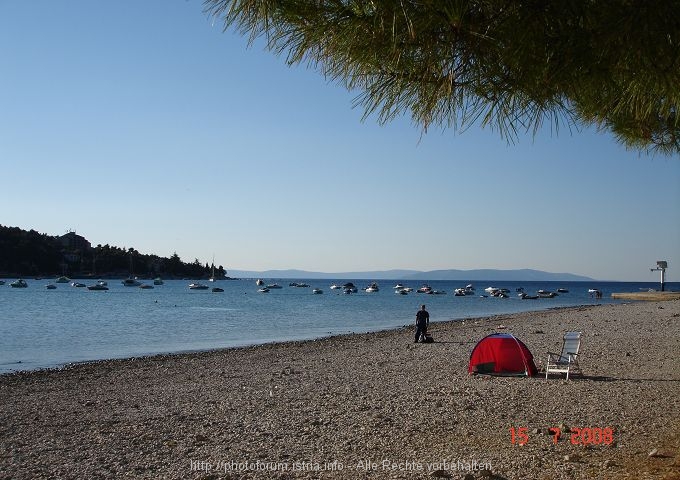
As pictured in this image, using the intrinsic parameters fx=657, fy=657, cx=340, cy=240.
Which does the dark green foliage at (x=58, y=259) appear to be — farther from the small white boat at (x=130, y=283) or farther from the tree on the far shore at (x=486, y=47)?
the tree on the far shore at (x=486, y=47)

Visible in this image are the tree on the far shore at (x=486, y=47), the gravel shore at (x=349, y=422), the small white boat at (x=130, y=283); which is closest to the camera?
the tree on the far shore at (x=486, y=47)

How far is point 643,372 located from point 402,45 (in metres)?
11.5

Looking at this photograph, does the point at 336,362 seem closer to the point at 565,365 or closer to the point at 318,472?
the point at 565,365

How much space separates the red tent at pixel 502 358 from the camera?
13.1 metres

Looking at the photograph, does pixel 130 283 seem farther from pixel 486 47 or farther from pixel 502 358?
pixel 486 47

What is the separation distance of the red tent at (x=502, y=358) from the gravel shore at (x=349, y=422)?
409 mm

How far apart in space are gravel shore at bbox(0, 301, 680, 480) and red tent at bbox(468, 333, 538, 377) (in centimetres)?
41

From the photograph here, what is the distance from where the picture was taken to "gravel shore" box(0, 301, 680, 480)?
6797 millimetres

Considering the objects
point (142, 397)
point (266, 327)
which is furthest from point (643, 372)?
point (266, 327)

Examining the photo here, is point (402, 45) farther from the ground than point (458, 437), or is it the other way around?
point (402, 45)

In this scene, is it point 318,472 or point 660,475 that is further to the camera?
point 318,472

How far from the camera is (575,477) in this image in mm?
5961

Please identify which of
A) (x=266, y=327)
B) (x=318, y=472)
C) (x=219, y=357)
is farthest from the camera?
(x=266, y=327)

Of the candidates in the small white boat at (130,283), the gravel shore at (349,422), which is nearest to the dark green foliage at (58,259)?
the small white boat at (130,283)
